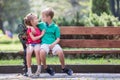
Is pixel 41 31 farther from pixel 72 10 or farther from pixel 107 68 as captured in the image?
pixel 72 10

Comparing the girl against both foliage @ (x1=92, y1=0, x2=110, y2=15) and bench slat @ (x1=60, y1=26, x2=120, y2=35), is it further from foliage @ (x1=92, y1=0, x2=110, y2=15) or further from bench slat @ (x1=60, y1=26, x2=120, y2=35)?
foliage @ (x1=92, y1=0, x2=110, y2=15)

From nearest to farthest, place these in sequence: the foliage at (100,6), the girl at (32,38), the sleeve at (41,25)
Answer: the girl at (32,38)
the sleeve at (41,25)
the foliage at (100,6)

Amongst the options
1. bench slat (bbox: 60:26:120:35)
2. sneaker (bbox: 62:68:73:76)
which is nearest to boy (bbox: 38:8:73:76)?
sneaker (bbox: 62:68:73:76)

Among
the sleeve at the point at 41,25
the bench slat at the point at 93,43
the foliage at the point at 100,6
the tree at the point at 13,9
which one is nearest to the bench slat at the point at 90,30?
the bench slat at the point at 93,43

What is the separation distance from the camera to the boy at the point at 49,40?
Result: 8.20 m

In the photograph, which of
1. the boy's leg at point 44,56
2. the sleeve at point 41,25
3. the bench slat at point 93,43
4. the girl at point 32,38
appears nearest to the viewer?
the boy's leg at point 44,56

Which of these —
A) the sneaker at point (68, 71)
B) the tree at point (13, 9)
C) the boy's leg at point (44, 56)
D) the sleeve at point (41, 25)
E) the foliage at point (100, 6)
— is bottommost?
the tree at point (13, 9)

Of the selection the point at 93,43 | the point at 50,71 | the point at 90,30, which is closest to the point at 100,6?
the point at 90,30

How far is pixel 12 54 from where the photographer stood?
11742 millimetres

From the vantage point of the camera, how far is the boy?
8195 mm

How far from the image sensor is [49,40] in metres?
8.41

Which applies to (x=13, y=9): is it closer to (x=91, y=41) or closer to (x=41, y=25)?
(x=91, y=41)

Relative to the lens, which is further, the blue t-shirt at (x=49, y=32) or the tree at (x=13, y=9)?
the tree at (x=13, y=9)

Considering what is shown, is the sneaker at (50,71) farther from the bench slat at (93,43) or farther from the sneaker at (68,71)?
the bench slat at (93,43)
